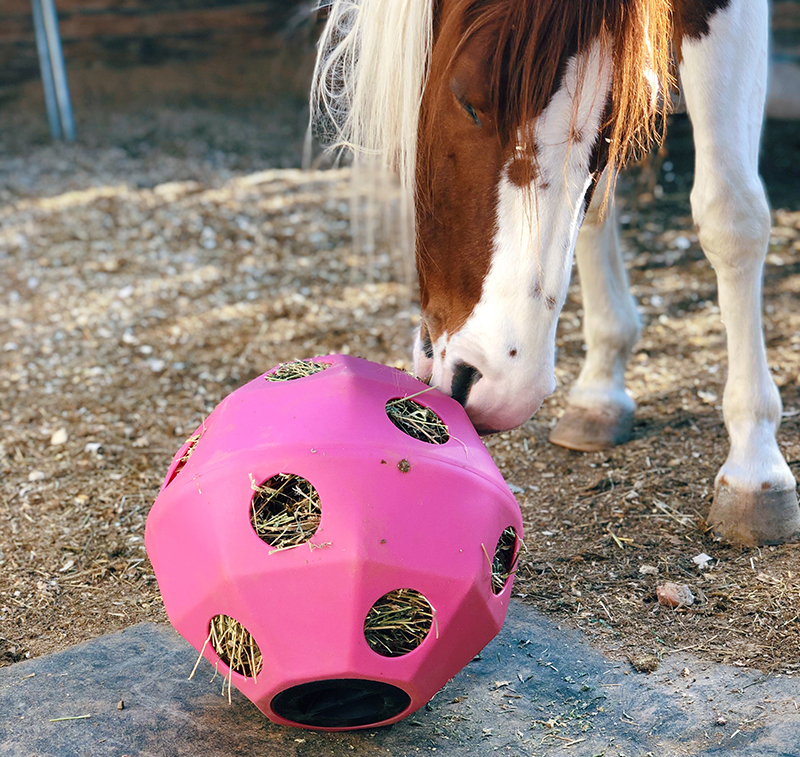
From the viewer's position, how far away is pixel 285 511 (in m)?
1.38

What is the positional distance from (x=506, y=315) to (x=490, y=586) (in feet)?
1.47

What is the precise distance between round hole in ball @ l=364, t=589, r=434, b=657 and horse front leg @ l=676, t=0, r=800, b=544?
1.05 metres

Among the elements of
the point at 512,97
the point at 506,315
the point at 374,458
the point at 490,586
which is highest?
the point at 512,97

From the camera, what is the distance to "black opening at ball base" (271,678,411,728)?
1.42m

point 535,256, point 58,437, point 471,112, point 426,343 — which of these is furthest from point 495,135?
point 58,437

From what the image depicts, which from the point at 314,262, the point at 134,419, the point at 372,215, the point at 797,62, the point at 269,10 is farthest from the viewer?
the point at 269,10

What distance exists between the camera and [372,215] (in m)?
1.97

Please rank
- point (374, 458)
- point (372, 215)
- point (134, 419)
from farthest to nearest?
point (134, 419), point (372, 215), point (374, 458)

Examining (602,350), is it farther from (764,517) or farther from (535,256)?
(535,256)

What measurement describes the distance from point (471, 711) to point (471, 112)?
1.05 m

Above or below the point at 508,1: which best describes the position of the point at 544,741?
below

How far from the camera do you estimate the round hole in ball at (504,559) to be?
151 centimetres

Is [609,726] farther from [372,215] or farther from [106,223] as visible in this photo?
[106,223]

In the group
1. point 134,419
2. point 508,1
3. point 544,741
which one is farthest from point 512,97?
point 134,419
